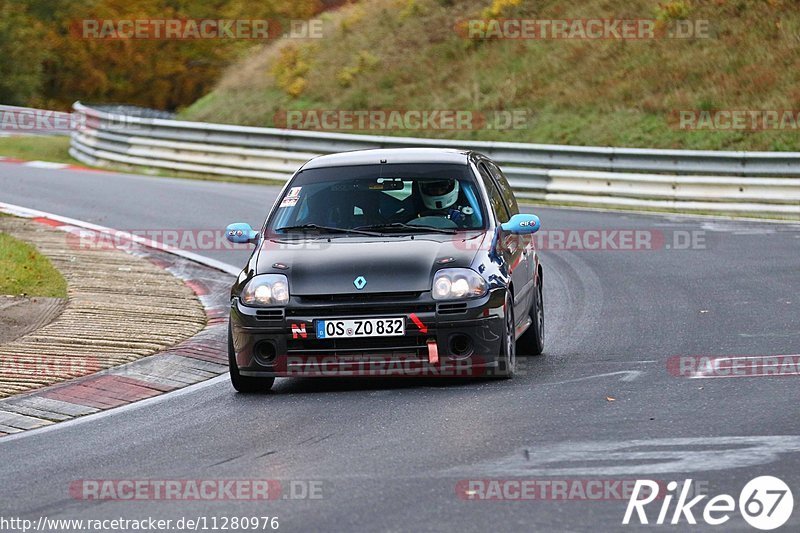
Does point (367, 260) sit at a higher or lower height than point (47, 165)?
lower

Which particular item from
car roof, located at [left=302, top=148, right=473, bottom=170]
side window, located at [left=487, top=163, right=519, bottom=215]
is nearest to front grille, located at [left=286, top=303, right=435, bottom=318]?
car roof, located at [left=302, top=148, right=473, bottom=170]

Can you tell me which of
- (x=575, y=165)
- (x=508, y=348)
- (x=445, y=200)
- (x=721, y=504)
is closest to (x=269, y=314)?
(x=508, y=348)

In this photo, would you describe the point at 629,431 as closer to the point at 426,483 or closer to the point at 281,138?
the point at 426,483

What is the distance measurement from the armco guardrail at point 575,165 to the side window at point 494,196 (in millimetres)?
10161

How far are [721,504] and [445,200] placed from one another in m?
4.48

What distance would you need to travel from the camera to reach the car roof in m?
10.2

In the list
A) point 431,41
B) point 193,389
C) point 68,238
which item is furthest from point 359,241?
point 431,41

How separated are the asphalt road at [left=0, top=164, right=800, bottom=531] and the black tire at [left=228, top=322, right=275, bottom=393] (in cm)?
10

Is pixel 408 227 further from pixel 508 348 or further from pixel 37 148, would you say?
pixel 37 148

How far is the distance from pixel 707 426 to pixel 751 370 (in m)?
1.94

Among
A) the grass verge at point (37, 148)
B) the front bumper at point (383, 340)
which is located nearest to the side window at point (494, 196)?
the front bumper at point (383, 340)

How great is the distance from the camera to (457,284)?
346 inches

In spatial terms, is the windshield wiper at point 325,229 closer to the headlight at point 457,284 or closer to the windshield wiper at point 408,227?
the windshield wiper at point 408,227

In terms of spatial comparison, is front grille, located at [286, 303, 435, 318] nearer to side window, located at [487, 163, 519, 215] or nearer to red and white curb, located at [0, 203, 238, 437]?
red and white curb, located at [0, 203, 238, 437]
